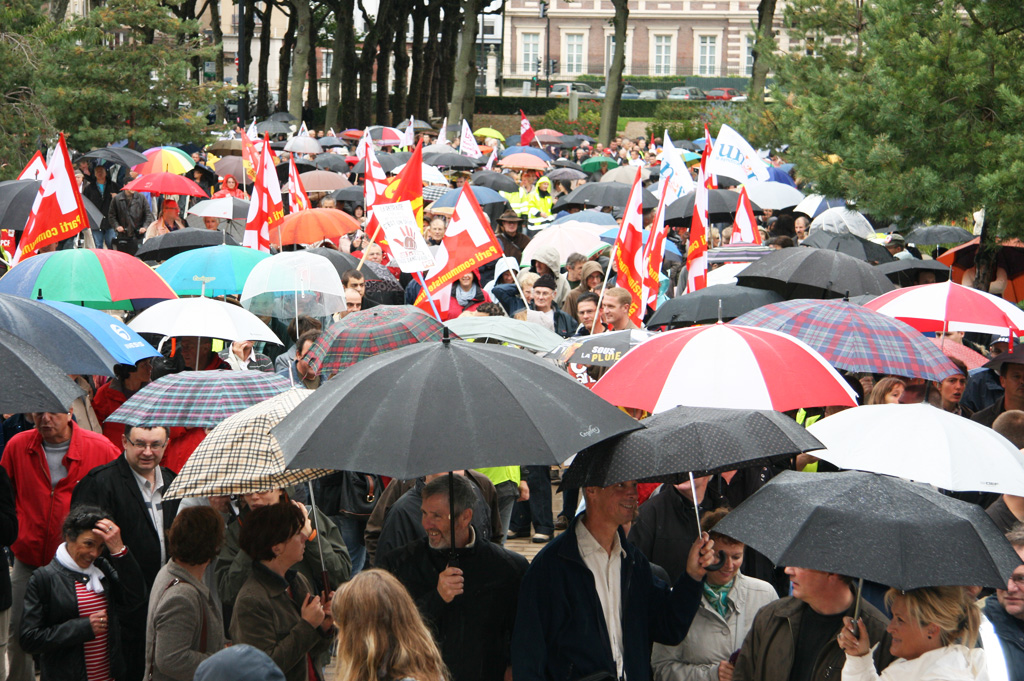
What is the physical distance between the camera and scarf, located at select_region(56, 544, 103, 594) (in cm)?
498

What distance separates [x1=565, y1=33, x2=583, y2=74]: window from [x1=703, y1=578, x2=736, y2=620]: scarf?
85.1 meters

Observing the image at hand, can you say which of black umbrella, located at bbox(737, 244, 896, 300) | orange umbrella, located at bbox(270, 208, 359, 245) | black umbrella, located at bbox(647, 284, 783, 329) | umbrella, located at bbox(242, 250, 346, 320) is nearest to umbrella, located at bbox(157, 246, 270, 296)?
umbrella, located at bbox(242, 250, 346, 320)

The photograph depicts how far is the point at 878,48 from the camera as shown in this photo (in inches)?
454

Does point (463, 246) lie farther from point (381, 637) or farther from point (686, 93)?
point (686, 93)

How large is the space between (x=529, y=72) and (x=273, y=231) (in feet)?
263

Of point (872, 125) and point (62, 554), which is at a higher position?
point (872, 125)

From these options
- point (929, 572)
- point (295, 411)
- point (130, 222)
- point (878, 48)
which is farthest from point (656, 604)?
point (130, 222)

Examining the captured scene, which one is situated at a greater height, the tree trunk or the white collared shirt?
the tree trunk

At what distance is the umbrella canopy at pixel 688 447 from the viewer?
159 inches

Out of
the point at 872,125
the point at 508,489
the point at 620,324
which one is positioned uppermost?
the point at 872,125

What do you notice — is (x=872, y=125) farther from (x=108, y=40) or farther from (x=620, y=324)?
(x=108, y=40)

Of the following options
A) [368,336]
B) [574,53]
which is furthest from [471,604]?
[574,53]

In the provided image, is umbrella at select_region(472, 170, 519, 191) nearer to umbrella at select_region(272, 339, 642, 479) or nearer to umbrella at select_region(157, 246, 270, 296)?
umbrella at select_region(157, 246, 270, 296)

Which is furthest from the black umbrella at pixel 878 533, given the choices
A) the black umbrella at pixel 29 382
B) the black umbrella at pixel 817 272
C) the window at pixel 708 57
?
the window at pixel 708 57
